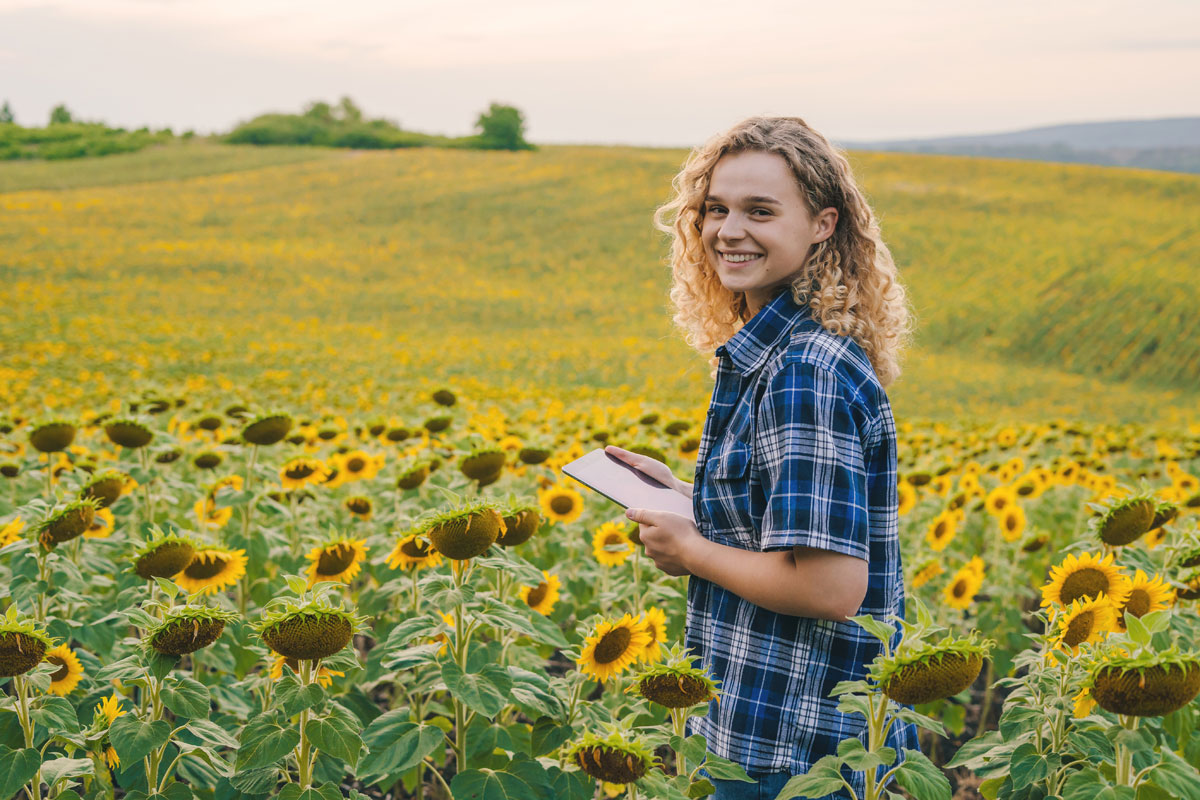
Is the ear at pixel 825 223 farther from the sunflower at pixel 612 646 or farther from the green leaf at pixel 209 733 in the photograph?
the green leaf at pixel 209 733

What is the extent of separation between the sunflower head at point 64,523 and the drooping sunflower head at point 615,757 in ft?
4.37

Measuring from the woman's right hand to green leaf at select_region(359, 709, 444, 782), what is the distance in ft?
2.50

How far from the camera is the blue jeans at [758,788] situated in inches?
72.4

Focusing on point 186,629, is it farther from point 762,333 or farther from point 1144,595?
point 1144,595

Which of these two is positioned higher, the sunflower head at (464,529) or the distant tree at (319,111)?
→ the distant tree at (319,111)

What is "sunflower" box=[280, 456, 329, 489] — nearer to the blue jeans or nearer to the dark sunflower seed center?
the dark sunflower seed center

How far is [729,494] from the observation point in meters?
1.90

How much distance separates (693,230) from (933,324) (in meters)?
24.7

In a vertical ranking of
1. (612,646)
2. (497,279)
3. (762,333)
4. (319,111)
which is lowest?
(497,279)

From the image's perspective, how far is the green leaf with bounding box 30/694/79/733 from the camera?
71.3 inches

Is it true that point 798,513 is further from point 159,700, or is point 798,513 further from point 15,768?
point 15,768

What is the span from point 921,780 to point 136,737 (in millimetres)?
1368

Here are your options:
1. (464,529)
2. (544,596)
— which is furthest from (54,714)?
(544,596)

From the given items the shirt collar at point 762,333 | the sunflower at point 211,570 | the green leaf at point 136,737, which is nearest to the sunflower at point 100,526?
the sunflower at point 211,570
